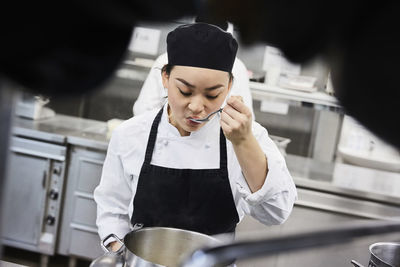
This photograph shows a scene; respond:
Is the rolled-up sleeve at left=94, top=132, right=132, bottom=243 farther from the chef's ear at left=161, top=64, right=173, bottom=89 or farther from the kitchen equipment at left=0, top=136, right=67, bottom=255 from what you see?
the kitchen equipment at left=0, top=136, right=67, bottom=255

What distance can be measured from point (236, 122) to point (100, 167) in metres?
1.77

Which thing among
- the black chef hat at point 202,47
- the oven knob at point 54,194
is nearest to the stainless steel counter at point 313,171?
the oven knob at point 54,194

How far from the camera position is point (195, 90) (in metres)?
1.58

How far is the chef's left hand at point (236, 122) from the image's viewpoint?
1.53m

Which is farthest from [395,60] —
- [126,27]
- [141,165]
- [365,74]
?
[141,165]

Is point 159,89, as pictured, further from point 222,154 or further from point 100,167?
point 222,154

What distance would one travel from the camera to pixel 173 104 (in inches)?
65.4

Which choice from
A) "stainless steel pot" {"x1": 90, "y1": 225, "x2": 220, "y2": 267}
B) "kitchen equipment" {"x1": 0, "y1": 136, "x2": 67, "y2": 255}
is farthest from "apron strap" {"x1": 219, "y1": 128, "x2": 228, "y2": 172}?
"kitchen equipment" {"x1": 0, "y1": 136, "x2": 67, "y2": 255}

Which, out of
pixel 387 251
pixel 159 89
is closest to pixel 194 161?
pixel 387 251

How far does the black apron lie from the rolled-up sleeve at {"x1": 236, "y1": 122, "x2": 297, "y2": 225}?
97 millimetres

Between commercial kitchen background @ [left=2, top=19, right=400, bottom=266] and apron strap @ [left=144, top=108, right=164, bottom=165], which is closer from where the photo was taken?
apron strap @ [left=144, top=108, right=164, bottom=165]

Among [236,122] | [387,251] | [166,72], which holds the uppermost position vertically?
[166,72]

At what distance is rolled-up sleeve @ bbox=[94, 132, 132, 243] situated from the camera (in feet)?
5.81

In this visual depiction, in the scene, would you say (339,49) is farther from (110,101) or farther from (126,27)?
(110,101)
